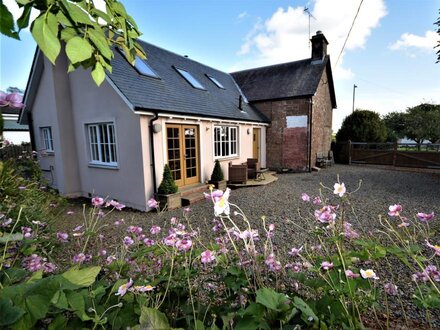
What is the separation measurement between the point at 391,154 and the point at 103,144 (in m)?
16.9

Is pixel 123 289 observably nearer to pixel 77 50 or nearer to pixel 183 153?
pixel 77 50

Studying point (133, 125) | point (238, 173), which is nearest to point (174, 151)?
point (133, 125)

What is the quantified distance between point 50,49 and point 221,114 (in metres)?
9.50

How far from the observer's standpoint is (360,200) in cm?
734

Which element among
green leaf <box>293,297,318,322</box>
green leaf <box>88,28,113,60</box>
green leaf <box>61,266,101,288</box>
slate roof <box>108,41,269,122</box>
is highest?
slate roof <box>108,41,269,122</box>

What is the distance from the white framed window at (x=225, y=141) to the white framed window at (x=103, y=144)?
4.15 meters

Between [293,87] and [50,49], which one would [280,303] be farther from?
[293,87]

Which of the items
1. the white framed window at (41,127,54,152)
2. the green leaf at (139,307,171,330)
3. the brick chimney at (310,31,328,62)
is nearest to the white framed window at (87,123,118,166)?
the white framed window at (41,127,54,152)

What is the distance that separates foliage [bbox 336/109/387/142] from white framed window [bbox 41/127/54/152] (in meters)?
19.5

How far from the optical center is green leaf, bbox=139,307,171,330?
2.84ft

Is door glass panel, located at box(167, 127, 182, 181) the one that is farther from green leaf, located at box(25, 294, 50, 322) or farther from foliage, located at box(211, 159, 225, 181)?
green leaf, located at box(25, 294, 50, 322)

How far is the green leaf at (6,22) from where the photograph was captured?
0.81 metres

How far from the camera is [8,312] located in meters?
0.79

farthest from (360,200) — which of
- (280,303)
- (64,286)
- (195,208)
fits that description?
(64,286)
